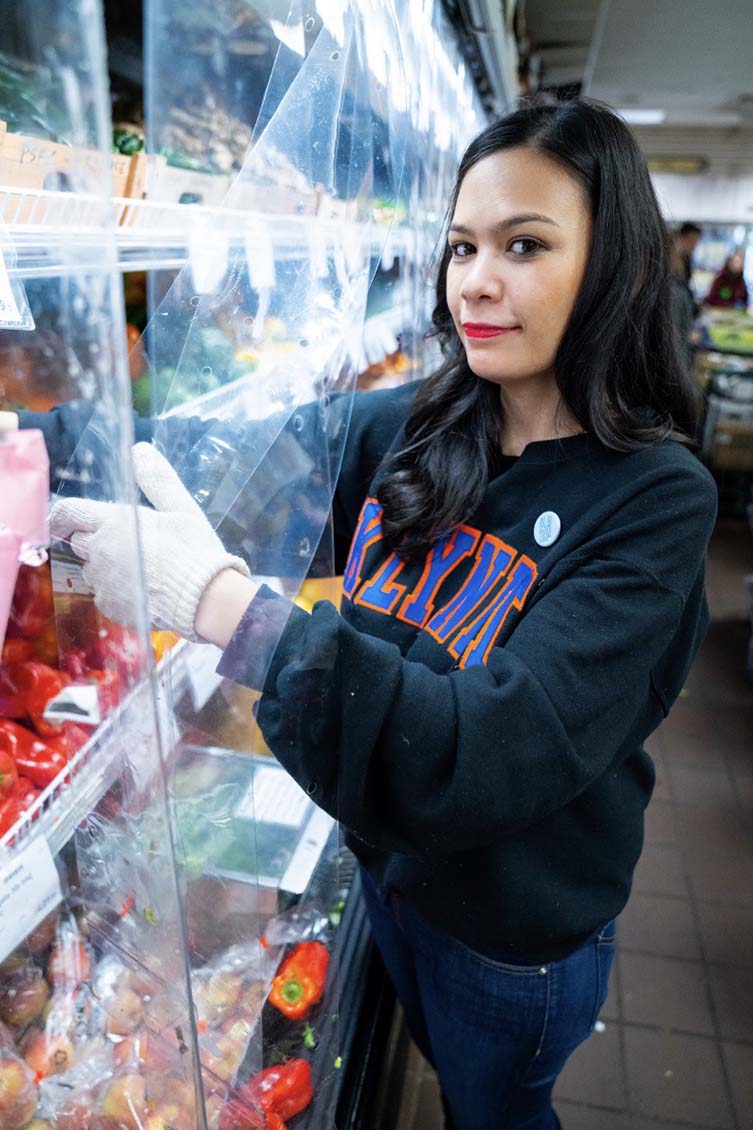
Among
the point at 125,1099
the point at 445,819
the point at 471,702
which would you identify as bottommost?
the point at 125,1099

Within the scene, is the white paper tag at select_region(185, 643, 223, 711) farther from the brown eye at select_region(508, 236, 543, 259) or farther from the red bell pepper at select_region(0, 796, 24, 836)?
the brown eye at select_region(508, 236, 543, 259)

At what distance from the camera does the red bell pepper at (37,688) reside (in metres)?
1.07

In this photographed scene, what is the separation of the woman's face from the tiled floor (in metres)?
1.74

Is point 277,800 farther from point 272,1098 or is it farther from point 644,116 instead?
point 644,116

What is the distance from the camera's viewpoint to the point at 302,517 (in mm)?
967

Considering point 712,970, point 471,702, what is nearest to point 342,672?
point 471,702

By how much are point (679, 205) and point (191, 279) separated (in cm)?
1291

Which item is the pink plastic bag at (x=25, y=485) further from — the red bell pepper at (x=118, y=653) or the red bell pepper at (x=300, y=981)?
the red bell pepper at (x=300, y=981)

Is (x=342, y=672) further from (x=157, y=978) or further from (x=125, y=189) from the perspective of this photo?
(x=125, y=189)

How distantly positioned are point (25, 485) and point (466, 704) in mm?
424

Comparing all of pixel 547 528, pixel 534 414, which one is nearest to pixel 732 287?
pixel 534 414

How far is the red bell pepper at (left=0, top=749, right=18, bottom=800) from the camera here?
3.25ft

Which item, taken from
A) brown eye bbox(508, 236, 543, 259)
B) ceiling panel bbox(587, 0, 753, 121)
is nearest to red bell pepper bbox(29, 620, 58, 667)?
brown eye bbox(508, 236, 543, 259)

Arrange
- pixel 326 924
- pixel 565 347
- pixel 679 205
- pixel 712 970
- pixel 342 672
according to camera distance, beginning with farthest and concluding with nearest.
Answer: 1. pixel 679 205
2. pixel 712 970
3. pixel 326 924
4. pixel 565 347
5. pixel 342 672
